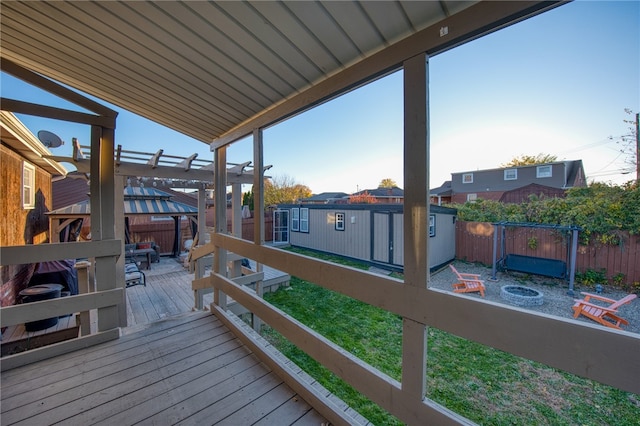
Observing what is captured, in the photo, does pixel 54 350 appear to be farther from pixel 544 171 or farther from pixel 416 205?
pixel 544 171

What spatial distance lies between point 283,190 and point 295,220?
31.8 ft

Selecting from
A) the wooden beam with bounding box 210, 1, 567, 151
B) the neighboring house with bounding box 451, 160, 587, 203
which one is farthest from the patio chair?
the neighboring house with bounding box 451, 160, 587, 203

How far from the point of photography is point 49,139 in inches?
166

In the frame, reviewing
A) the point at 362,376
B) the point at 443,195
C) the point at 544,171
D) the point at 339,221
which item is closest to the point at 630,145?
the point at 339,221

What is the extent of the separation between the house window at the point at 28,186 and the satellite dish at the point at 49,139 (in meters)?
0.98

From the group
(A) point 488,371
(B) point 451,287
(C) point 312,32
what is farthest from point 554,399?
(C) point 312,32

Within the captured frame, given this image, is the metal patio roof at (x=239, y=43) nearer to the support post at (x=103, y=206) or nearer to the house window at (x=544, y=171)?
the support post at (x=103, y=206)

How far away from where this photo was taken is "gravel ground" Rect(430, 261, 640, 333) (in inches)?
193

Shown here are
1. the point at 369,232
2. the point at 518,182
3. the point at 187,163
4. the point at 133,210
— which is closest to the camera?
the point at 187,163

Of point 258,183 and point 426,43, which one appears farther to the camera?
point 258,183

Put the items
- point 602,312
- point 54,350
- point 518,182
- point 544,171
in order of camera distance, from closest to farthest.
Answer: point 54,350
point 602,312
point 544,171
point 518,182

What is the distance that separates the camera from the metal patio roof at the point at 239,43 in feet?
3.71

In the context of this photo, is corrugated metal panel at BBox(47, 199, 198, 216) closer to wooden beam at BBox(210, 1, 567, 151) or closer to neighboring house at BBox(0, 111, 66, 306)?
neighboring house at BBox(0, 111, 66, 306)

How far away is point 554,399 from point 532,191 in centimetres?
1484
